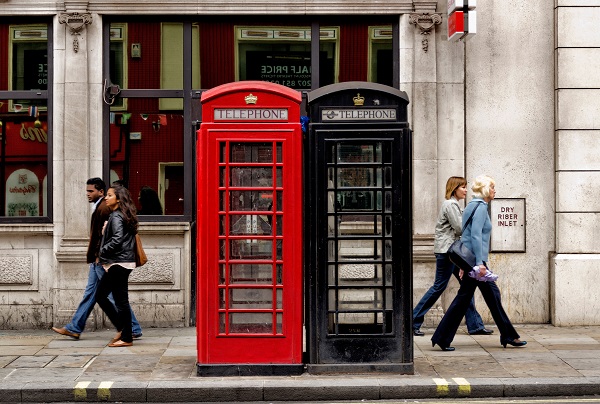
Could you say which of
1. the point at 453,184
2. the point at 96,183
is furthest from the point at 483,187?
the point at 96,183

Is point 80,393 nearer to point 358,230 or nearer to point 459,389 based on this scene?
point 358,230

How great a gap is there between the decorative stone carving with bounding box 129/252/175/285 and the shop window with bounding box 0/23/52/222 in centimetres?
133

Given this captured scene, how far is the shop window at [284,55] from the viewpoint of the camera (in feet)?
40.6

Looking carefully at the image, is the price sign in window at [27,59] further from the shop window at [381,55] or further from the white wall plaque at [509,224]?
the white wall plaque at [509,224]

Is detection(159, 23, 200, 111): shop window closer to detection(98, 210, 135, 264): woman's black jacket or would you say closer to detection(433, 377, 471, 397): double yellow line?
detection(98, 210, 135, 264): woman's black jacket

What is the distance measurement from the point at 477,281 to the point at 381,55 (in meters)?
3.57

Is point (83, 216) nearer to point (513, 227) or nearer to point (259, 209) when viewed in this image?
point (259, 209)

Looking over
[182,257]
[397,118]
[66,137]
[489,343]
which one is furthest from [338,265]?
[66,137]

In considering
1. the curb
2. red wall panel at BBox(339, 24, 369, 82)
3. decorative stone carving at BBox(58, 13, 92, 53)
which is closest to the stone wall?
red wall panel at BBox(339, 24, 369, 82)

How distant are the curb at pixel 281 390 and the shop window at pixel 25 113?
4195 millimetres

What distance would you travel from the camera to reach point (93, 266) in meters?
11.2

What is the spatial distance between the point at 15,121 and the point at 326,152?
5109 millimetres

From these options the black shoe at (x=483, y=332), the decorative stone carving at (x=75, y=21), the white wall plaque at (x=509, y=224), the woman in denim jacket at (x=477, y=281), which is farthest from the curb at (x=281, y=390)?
the decorative stone carving at (x=75, y=21)

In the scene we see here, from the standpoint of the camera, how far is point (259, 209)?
28.8 ft
